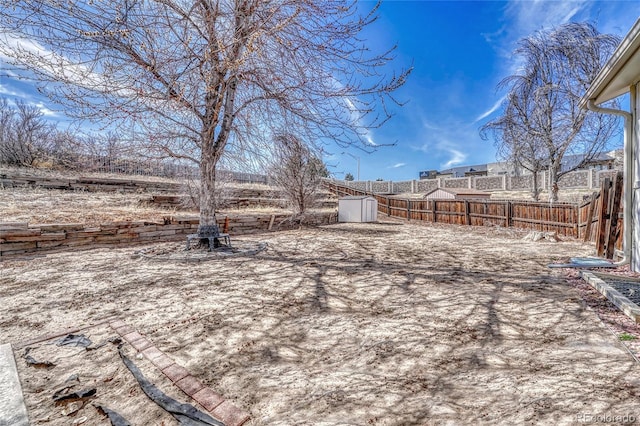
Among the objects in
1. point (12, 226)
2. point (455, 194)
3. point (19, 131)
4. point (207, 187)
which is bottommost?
point (12, 226)

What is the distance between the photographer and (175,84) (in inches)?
167

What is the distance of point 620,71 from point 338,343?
4821mm

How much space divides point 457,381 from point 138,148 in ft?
18.1

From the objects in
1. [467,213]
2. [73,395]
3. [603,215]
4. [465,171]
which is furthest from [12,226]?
[465,171]

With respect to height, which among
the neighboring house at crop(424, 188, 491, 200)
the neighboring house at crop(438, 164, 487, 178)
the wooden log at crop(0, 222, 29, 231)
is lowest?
the wooden log at crop(0, 222, 29, 231)

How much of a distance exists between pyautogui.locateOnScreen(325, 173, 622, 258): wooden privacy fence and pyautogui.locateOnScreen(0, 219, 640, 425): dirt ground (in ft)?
5.38

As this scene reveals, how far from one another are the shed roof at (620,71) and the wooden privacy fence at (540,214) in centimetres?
127

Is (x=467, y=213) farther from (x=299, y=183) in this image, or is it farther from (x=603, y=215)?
(x=603, y=215)

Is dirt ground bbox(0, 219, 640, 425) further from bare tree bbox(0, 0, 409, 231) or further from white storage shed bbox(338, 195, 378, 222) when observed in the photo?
white storage shed bbox(338, 195, 378, 222)

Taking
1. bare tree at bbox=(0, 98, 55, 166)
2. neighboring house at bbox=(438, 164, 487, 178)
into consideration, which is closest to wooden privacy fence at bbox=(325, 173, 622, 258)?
bare tree at bbox=(0, 98, 55, 166)

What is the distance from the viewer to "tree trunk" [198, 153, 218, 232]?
5.50 metres

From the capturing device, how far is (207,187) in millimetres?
5617

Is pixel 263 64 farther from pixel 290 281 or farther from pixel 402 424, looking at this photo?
pixel 402 424

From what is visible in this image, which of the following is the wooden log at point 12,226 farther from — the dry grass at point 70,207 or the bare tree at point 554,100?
the bare tree at point 554,100
